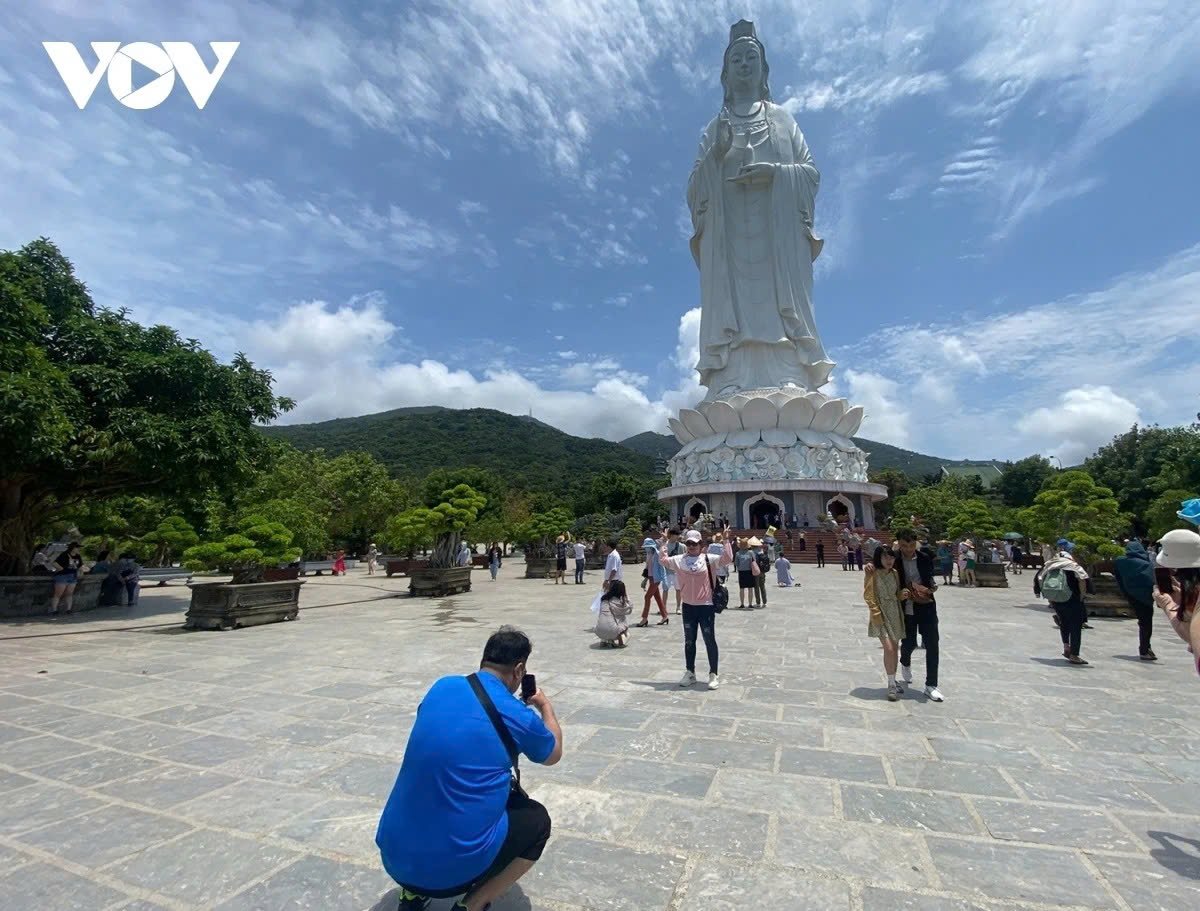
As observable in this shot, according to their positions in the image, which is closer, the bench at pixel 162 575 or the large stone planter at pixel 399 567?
the bench at pixel 162 575

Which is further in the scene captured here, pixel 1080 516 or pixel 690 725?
pixel 1080 516

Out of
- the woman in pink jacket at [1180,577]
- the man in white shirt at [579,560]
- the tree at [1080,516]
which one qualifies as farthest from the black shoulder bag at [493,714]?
the man in white shirt at [579,560]

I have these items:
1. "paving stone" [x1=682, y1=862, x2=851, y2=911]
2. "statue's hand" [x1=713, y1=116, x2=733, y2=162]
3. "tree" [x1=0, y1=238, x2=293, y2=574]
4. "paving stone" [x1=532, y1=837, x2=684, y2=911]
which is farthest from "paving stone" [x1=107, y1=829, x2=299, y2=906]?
"statue's hand" [x1=713, y1=116, x2=733, y2=162]

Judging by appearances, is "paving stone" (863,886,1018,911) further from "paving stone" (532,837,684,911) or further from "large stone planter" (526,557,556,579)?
"large stone planter" (526,557,556,579)

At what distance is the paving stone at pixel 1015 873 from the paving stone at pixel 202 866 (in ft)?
9.64

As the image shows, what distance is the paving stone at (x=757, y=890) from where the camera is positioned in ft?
8.27

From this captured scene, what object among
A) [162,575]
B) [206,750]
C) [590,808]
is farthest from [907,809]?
[162,575]

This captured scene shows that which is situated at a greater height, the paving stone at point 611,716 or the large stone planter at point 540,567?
the large stone planter at point 540,567

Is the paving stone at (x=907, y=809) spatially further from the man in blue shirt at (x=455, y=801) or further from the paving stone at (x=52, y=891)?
the paving stone at (x=52, y=891)

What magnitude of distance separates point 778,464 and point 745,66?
23.1 meters

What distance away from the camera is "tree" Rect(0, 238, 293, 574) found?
414 inches

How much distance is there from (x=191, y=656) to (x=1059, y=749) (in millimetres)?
8639

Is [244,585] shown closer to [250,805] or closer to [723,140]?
[250,805]

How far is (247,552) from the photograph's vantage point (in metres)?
9.88
